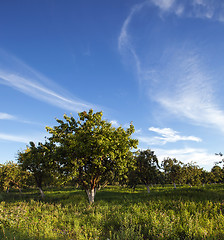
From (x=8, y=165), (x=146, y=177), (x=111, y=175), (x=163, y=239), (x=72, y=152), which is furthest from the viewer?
(x=8, y=165)

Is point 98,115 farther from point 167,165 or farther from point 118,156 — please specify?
point 167,165

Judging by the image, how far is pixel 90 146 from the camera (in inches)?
611

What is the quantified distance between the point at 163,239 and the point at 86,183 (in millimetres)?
11447

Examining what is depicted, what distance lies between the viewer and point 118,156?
16.3 metres

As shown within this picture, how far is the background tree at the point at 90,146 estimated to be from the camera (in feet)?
49.0

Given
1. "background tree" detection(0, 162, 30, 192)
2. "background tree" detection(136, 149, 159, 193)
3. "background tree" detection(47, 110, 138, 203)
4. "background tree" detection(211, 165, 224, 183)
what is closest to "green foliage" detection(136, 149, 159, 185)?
"background tree" detection(136, 149, 159, 193)

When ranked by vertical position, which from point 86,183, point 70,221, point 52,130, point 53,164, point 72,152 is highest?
point 52,130

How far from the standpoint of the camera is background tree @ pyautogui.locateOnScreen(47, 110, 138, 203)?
1495cm

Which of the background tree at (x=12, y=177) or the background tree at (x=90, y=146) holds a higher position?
the background tree at (x=90, y=146)

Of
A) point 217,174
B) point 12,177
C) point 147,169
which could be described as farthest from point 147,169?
point 217,174

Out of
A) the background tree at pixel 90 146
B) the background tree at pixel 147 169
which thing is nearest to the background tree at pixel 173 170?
the background tree at pixel 147 169

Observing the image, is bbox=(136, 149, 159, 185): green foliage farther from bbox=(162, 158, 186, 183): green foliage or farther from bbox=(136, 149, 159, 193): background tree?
bbox=(162, 158, 186, 183): green foliage

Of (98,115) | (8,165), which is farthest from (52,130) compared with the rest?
(8,165)

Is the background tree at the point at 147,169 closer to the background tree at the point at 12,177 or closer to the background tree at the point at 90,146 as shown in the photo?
the background tree at the point at 90,146
